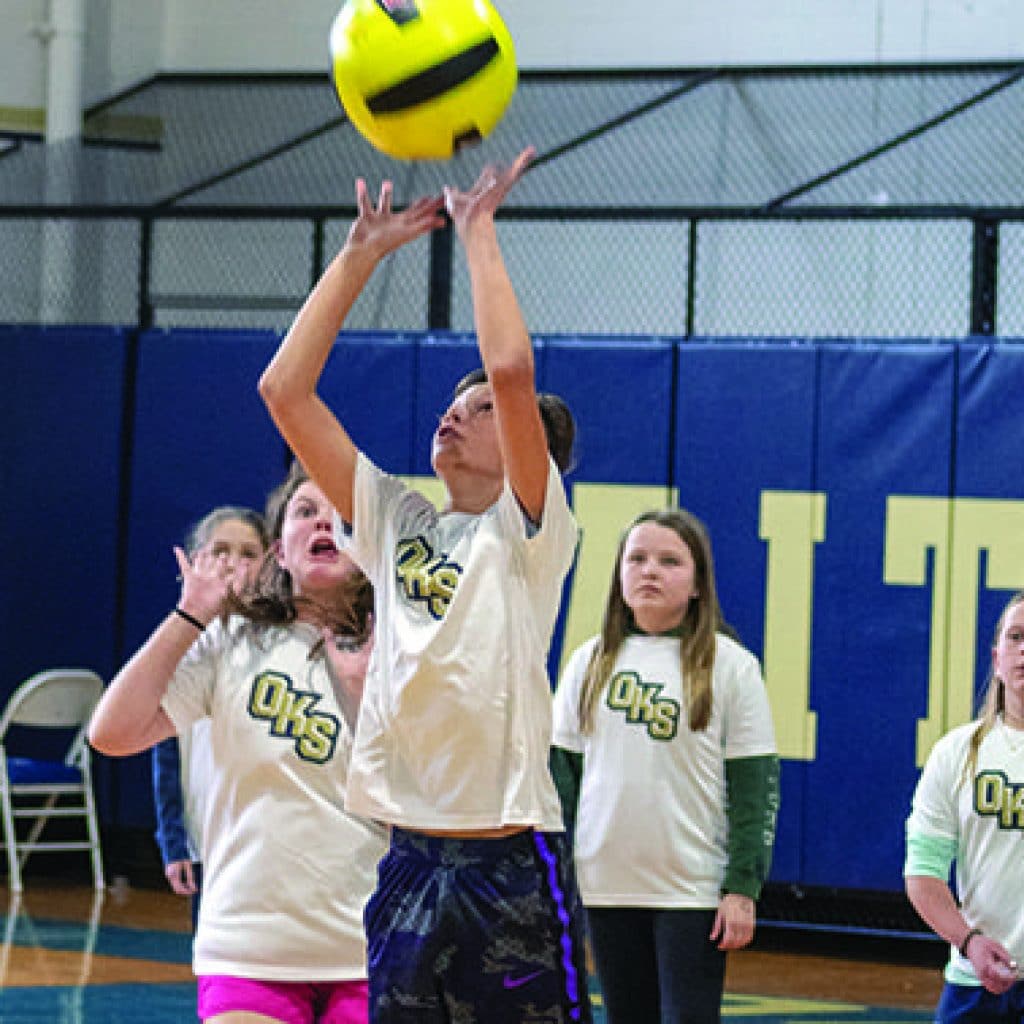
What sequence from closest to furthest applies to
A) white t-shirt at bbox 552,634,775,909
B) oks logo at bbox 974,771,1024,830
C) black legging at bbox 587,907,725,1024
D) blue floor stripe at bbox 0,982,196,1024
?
oks logo at bbox 974,771,1024,830 < black legging at bbox 587,907,725,1024 < white t-shirt at bbox 552,634,775,909 < blue floor stripe at bbox 0,982,196,1024

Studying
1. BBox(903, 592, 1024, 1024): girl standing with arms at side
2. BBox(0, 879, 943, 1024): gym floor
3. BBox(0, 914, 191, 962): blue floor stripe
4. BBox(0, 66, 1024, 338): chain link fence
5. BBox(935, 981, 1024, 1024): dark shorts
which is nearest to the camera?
BBox(935, 981, 1024, 1024): dark shorts

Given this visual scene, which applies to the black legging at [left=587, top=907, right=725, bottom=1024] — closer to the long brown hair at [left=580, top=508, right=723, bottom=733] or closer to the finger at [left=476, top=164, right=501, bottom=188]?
the long brown hair at [left=580, top=508, right=723, bottom=733]

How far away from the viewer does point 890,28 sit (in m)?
12.5

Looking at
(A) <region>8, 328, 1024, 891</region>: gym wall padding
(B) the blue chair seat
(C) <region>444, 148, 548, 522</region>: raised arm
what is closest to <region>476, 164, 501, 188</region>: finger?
(C) <region>444, 148, 548, 522</region>: raised arm

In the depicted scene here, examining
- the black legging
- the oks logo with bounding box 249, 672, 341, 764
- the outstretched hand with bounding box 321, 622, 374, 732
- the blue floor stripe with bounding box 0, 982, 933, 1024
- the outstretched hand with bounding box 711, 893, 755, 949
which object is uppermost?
the outstretched hand with bounding box 321, 622, 374, 732

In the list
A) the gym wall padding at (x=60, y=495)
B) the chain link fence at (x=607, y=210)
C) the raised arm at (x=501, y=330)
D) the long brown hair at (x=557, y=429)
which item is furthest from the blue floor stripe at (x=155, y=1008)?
the raised arm at (x=501, y=330)

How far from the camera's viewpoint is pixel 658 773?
5.65 metres

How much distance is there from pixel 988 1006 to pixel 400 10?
2524 millimetres

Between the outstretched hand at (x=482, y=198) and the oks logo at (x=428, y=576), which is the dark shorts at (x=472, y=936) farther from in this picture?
the outstretched hand at (x=482, y=198)

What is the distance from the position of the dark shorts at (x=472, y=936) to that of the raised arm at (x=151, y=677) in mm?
731

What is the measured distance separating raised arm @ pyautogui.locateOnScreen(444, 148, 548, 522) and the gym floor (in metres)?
4.73

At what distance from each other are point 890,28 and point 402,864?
9.86m

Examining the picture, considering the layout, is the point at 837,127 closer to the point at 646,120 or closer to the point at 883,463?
the point at 646,120

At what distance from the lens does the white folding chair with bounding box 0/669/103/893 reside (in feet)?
35.5
